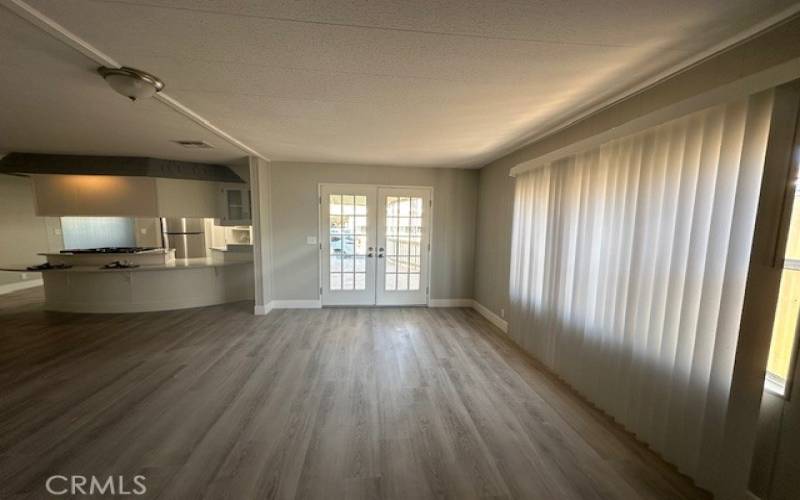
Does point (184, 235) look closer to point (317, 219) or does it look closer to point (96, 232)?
point (96, 232)

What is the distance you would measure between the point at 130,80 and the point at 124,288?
4.27 metres

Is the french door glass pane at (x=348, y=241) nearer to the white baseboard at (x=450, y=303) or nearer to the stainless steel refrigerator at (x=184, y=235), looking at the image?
the white baseboard at (x=450, y=303)

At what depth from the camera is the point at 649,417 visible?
196 cm

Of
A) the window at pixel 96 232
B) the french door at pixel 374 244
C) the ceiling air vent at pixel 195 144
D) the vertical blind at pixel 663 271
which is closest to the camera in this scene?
the vertical blind at pixel 663 271

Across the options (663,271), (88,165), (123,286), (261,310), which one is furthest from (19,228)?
(663,271)

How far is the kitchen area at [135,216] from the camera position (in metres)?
4.59

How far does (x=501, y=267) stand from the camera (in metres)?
4.22

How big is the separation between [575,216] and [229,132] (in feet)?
12.1

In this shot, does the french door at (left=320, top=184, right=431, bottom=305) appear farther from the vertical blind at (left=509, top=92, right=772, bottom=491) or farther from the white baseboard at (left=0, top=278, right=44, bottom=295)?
the white baseboard at (left=0, top=278, right=44, bottom=295)

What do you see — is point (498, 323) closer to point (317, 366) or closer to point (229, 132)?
point (317, 366)

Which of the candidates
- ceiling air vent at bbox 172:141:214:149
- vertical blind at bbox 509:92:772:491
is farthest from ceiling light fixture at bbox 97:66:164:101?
vertical blind at bbox 509:92:772:491

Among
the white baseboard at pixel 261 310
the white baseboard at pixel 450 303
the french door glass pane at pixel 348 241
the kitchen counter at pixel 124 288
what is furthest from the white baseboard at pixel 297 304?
the white baseboard at pixel 450 303

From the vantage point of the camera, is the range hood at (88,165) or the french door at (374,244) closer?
the range hood at (88,165)

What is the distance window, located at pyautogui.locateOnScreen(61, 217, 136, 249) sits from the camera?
6.56 metres
